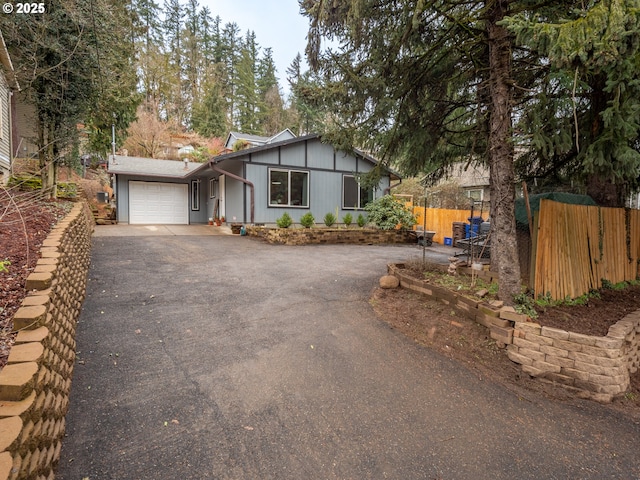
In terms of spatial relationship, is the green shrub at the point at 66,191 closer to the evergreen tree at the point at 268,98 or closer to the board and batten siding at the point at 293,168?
the board and batten siding at the point at 293,168

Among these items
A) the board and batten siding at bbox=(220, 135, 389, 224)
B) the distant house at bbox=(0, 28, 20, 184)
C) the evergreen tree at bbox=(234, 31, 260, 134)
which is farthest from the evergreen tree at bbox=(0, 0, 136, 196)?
the evergreen tree at bbox=(234, 31, 260, 134)

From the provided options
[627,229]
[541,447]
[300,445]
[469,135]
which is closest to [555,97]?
[469,135]

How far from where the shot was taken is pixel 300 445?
2.13 meters

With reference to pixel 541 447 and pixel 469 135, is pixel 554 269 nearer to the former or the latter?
pixel 541 447

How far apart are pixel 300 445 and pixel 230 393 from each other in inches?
31.2

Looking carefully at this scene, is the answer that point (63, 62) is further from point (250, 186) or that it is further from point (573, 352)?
point (573, 352)

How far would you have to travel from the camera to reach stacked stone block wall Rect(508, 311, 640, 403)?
3.04 m

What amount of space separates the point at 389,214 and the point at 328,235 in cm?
287

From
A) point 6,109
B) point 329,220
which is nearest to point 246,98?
point 329,220

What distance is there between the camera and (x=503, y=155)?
3.81 metres

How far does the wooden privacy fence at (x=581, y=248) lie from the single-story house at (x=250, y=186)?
7.61 meters

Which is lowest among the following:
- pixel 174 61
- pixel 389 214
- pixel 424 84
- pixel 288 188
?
pixel 389 214

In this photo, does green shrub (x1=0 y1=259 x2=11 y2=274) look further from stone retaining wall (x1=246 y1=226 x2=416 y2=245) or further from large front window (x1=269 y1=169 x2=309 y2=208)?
large front window (x1=269 y1=169 x2=309 y2=208)

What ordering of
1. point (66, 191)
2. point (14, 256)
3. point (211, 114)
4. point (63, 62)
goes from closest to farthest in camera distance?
point (14, 256) < point (63, 62) < point (66, 191) < point (211, 114)
